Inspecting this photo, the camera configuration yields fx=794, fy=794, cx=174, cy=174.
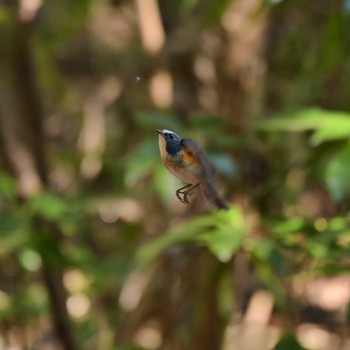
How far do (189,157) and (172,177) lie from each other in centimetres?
54

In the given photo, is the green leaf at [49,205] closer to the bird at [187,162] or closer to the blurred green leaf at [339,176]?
the blurred green leaf at [339,176]

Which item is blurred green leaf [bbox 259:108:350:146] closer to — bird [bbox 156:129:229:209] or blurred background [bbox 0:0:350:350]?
blurred background [bbox 0:0:350:350]

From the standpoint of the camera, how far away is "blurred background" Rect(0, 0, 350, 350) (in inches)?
39.3

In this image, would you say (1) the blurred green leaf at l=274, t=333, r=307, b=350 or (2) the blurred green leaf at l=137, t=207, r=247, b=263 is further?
(1) the blurred green leaf at l=274, t=333, r=307, b=350

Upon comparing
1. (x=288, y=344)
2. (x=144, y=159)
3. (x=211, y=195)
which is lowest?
(x=288, y=344)

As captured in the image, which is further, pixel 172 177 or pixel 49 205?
pixel 49 205

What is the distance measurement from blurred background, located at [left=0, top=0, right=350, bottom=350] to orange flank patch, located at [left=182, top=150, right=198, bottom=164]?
1.19ft

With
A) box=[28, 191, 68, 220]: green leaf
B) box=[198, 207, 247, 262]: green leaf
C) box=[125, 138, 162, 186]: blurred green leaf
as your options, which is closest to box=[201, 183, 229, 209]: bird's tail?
box=[198, 207, 247, 262]: green leaf

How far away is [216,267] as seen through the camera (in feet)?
3.74

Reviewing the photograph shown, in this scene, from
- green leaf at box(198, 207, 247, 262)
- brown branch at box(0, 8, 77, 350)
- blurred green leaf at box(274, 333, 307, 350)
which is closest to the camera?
green leaf at box(198, 207, 247, 262)

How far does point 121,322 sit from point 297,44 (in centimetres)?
61

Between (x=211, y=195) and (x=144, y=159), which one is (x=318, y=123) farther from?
(x=211, y=195)

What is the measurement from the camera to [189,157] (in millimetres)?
472

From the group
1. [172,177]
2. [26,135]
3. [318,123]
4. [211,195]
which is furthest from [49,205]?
[211,195]
